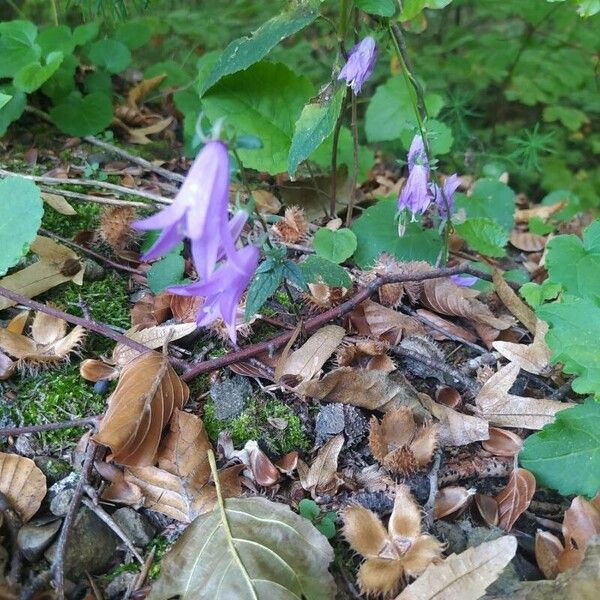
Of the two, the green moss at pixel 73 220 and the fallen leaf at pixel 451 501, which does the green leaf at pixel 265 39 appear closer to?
the green moss at pixel 73 220

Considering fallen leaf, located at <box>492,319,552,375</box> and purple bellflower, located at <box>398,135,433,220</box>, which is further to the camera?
purple bellflower, located at <box>398,135,433,220</box>

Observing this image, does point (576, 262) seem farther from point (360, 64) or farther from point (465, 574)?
point (465, 574)

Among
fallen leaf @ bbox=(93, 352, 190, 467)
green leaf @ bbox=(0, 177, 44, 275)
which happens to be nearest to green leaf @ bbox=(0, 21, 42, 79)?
green leaf @ bbox=(0, 177, 44, 275)

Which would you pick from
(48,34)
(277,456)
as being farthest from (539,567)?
(48,34)

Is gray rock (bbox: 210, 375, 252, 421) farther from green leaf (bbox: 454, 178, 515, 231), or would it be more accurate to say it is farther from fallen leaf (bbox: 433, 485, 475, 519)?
green leaf (bbox: 454, 178, 515, 231)

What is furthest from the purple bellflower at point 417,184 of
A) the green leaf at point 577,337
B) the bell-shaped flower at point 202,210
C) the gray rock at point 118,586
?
the gray rock at point 118,586

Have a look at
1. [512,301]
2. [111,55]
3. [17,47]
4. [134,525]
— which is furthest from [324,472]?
[111,55]

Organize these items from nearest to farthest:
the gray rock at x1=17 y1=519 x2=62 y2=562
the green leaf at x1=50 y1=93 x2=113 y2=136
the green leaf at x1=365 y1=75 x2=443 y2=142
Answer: the gray rock at x1=17 y1=519 x2=62 y2=562 < the green leaf at x1=50 y1=93 x2=113 y2=136 < the green leaf at x1=365 y1=75 x2=443 y2=142
